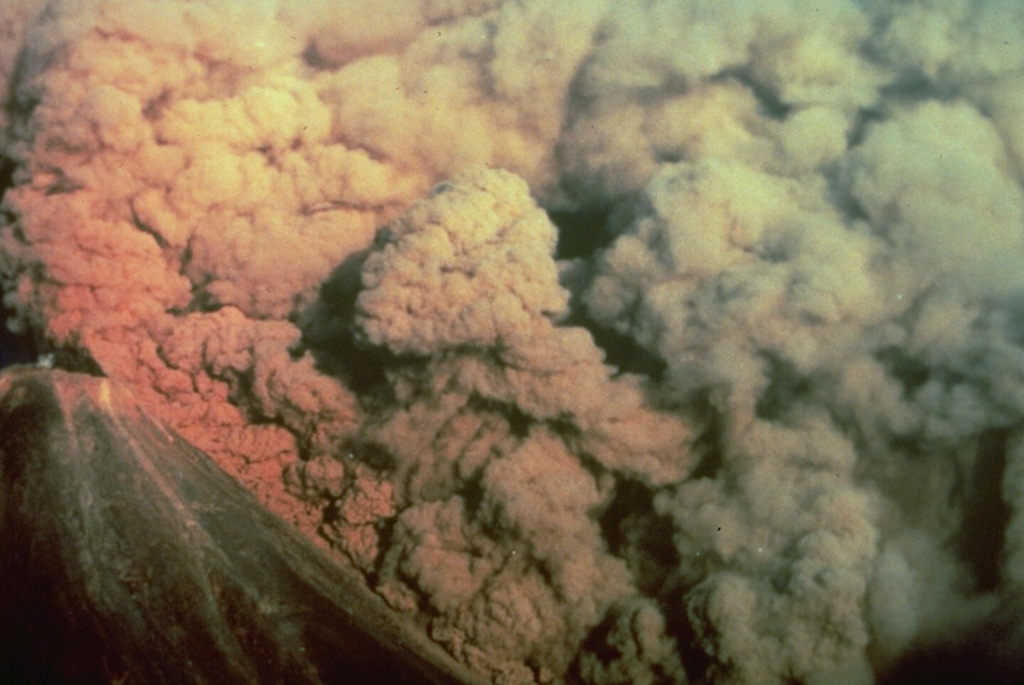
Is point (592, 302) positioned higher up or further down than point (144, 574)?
higher up

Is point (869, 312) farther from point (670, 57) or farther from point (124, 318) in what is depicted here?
point (124, 318)

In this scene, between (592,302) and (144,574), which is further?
(592,302)

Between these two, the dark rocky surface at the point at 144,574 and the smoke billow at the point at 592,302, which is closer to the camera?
the dark rocky surface at the point at 144,574

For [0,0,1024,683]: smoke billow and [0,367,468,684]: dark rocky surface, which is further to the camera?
[0,0,1024,683]: smoke billow

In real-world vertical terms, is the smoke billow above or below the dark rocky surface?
above

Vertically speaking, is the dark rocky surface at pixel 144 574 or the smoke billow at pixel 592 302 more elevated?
the smoke billow at pixel 592 302

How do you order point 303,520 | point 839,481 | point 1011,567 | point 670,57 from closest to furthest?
point 1011,567, point 839,481, point 303,520, point 670,57

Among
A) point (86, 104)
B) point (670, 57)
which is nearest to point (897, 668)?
point (670, 57)

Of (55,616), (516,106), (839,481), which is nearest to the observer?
(55,616)
